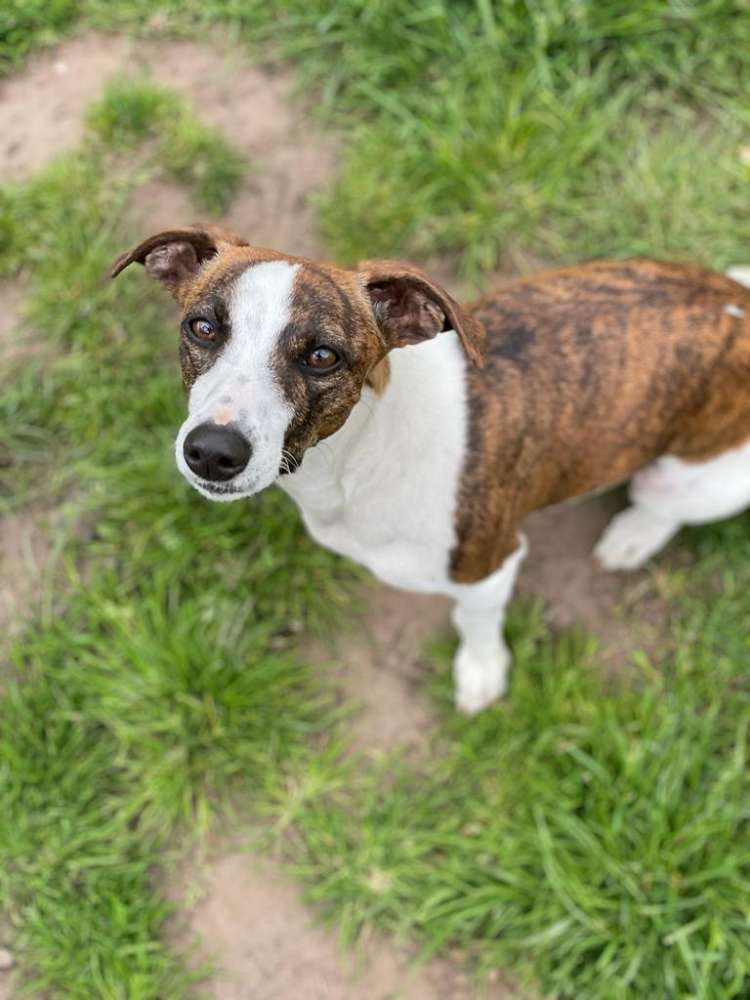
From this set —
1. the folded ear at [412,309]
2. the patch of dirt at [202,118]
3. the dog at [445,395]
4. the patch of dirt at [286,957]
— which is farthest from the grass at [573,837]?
the patch of dirt at [202,118]

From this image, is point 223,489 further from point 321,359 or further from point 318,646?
point 318,646

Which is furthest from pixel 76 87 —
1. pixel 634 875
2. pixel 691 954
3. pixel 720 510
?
pixel 691 954

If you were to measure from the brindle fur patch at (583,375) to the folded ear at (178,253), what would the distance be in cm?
103

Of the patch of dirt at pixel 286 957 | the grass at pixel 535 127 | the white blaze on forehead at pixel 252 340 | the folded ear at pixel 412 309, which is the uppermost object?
the white blaze on forehead at pixel 252 340

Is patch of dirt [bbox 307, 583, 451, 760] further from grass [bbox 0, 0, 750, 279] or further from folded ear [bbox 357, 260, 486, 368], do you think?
folded ear [bbox 357, 260, 486, 368]

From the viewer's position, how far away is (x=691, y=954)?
4.11 metres

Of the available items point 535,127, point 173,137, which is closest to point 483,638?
point 535,127

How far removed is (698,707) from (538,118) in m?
3.41

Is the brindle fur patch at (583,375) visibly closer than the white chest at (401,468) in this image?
No

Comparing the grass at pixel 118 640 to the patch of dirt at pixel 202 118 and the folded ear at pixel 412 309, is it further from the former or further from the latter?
the folded ear at pixel 412 309

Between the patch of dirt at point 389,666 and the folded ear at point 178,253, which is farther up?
the folded ear at point 178,253

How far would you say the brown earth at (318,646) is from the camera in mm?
4355

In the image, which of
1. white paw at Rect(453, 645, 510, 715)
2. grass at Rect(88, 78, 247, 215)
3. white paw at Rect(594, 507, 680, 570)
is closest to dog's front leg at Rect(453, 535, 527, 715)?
white paw at Rect(453, 645, 510, 715)

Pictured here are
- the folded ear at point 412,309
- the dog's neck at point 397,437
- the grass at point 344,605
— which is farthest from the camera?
the grass at point 344,605
